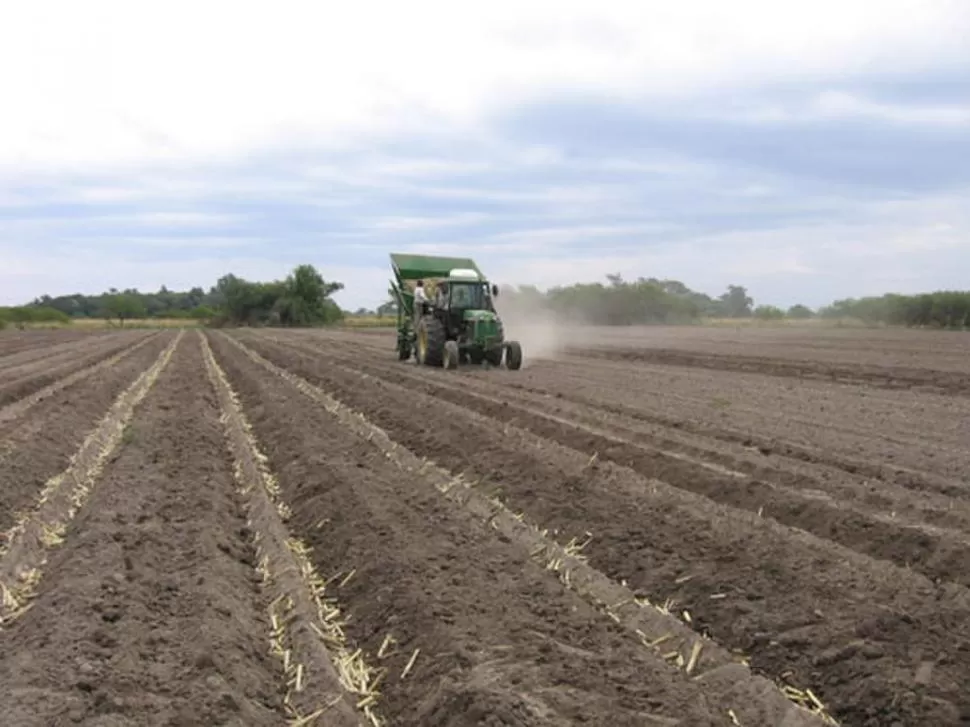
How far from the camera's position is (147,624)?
226 inches

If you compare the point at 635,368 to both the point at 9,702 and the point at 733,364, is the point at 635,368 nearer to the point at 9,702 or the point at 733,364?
the point at 733,364

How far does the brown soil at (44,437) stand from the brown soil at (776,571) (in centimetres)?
442

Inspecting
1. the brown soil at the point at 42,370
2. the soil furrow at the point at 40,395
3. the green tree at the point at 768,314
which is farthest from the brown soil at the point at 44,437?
the green tree at the point at 768,314

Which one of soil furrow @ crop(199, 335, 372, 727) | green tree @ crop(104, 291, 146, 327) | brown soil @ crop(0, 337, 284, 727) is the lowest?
soil furrow @ crop(199, 335, 372, 727)

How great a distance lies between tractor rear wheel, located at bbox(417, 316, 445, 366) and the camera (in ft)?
79.1

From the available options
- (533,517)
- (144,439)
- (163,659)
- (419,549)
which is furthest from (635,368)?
(163,659)

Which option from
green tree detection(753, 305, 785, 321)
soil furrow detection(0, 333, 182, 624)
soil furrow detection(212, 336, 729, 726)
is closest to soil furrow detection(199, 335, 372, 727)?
soil furrow detection(212, 336, 729, 726)

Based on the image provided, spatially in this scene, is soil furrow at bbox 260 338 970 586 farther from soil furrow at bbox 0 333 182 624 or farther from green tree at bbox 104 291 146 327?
green tree at bbox 104 291 146 327

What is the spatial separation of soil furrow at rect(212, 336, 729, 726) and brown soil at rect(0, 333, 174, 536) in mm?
2594

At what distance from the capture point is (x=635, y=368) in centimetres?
2714

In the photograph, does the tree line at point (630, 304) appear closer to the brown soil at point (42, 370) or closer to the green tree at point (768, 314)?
the green tree at point (768, 314)

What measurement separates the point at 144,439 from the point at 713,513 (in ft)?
26.4

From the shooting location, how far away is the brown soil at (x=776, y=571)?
5000mm

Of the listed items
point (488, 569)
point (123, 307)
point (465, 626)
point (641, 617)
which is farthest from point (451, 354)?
point (123, 307)
